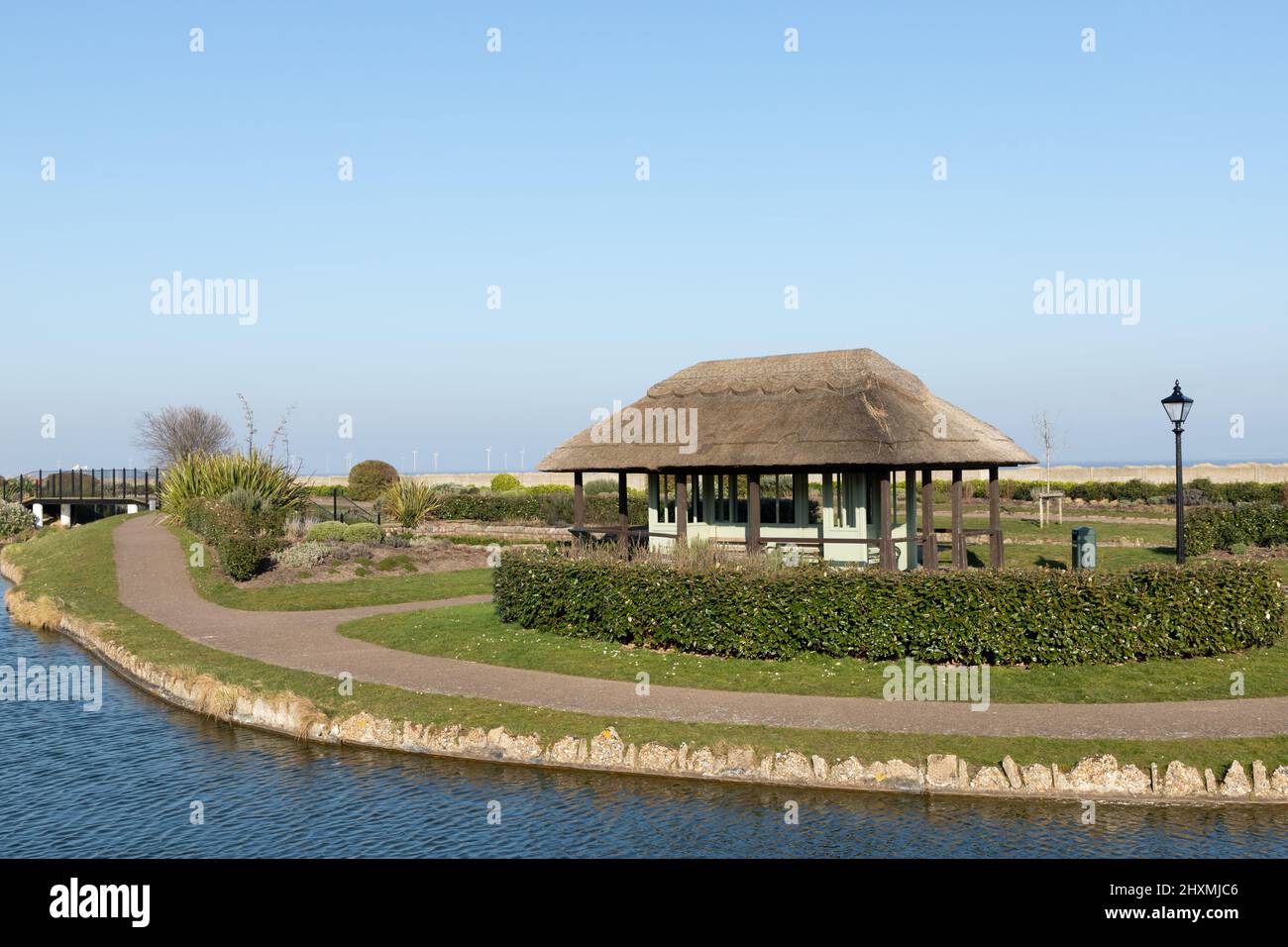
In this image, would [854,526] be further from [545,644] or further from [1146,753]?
[1146,753]

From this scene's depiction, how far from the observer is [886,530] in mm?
23250

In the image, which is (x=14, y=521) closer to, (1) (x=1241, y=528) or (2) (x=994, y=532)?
(2) (x=994, y=532)

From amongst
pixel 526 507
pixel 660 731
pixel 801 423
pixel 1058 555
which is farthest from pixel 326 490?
pixel 660 731

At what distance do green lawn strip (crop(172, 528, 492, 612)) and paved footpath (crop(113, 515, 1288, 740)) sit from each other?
→ 3.52 m

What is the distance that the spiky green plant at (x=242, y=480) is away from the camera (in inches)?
1383

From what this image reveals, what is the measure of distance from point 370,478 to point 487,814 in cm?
4836

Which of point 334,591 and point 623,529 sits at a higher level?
point 623,529

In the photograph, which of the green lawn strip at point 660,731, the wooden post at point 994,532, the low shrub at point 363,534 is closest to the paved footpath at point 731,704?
the green lawn strip at point 660,731

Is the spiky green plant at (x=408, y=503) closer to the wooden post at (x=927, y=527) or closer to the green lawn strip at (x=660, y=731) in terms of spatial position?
the green lawn strip at (x=660, y=731)

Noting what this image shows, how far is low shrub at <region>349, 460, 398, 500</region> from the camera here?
2256 inches

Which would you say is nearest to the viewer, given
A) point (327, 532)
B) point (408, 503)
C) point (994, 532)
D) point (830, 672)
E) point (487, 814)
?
point (487, 814)
